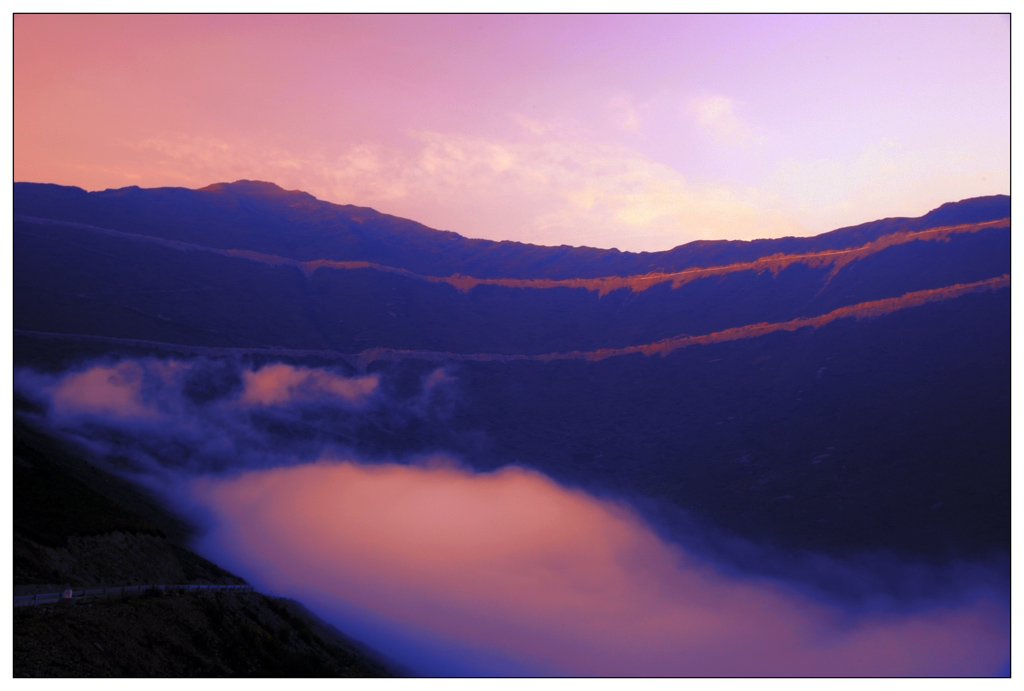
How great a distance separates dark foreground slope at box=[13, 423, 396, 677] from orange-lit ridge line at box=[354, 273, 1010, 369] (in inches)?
2553

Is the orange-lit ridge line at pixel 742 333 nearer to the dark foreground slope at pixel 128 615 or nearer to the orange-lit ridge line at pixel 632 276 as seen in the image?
the orange-lit ridge line at pixel 632 276

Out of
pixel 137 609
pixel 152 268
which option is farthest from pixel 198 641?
pixel 152 268

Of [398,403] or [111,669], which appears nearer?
[111,669]

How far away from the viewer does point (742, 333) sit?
3462 inches

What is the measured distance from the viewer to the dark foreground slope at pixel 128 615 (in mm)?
14977

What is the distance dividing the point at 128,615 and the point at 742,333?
82.2 metres

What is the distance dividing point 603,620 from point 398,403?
4200 cm

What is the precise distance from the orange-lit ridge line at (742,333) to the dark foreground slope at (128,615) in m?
64.9

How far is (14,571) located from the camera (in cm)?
1641

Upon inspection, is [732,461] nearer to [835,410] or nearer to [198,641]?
[835,410]

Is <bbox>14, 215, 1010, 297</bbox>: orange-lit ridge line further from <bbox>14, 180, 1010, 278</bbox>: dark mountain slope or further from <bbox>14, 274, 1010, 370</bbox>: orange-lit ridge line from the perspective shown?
<bbox>14, 274, 1010, 370</bbox>: orange-lit ridge line

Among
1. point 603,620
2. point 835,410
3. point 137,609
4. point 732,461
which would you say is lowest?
point 137,609

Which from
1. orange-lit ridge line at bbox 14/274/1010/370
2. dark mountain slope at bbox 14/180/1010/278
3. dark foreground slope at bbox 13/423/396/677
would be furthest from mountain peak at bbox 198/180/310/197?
dark foreground slope at bbox 13/423/396/677

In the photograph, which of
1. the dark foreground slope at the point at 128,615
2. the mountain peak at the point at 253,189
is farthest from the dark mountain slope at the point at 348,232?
the dark foreground slope at the point at 128,615
